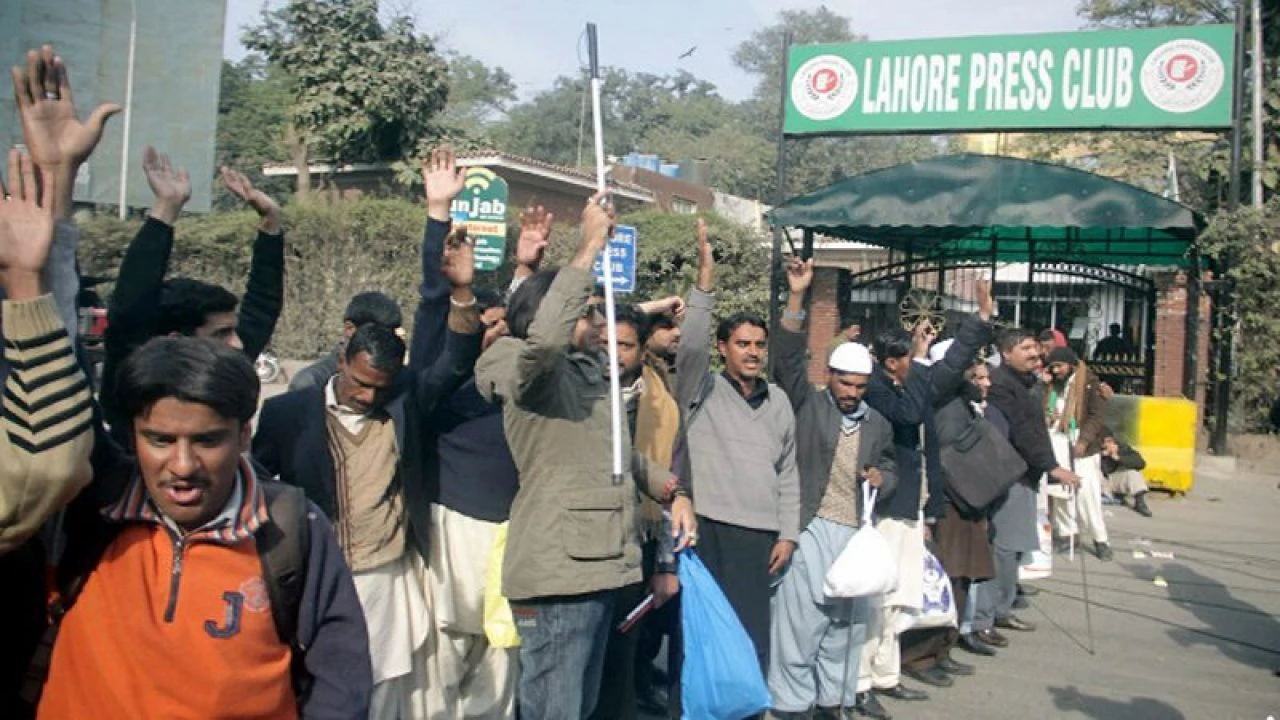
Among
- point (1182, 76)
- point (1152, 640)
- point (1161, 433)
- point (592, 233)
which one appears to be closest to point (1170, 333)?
point (1161, 433)

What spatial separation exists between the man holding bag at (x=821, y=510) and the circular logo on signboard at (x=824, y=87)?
1064cm

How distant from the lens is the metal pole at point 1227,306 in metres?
13.5

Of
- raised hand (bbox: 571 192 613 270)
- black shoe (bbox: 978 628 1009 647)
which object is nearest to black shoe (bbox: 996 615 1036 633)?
black shoe (bbox: 978 628 1009 647)

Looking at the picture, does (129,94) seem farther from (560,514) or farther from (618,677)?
(618,677)

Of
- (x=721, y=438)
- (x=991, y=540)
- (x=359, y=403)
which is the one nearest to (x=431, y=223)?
(x=359, y=403)

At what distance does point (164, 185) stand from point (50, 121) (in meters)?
1.25

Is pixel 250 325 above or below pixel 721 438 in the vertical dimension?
above

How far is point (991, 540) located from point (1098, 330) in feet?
32.0

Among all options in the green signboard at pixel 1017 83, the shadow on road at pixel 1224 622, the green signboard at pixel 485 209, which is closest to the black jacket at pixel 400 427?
the shadow on road at pixel 1224 622

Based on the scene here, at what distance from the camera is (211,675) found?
2.13 metres

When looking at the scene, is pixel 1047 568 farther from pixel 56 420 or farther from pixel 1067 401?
pixel 56 420

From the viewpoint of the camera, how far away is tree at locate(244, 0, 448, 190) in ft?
78.2

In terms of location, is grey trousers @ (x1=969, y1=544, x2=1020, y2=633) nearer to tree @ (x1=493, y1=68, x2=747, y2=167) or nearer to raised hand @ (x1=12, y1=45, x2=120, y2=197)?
raised hand @ (x1=12, y1=45, x2=120, y2=197)

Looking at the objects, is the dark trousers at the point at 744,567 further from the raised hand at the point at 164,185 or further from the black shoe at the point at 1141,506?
the black shoe at the point at 1141,506
